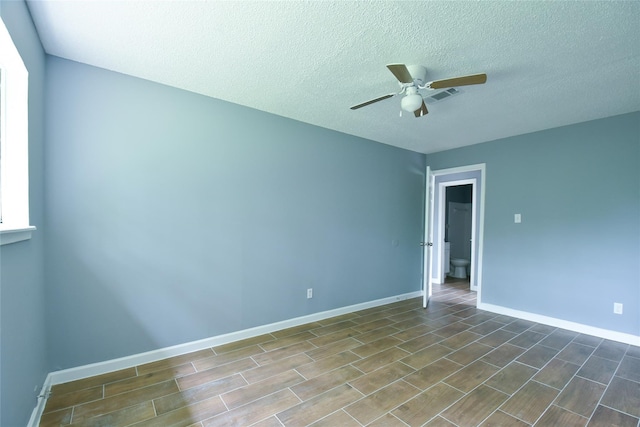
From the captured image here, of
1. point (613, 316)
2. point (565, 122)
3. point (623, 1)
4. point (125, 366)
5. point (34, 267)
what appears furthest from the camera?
point (565, 122)

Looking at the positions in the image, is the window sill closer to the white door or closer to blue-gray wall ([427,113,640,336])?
the white door

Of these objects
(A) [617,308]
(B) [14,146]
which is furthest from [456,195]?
(B) [14,146]

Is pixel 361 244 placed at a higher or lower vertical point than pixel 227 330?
higher

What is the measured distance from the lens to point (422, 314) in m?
3.88

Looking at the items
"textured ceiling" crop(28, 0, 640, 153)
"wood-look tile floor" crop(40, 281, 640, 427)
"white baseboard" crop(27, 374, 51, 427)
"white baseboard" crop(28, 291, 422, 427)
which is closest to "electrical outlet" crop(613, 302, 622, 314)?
"wood-look tile floor" crop(40, 281, 640, 427)

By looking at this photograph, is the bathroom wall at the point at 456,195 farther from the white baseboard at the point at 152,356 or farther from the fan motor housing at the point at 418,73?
the fan motor housing at the point at 418,73

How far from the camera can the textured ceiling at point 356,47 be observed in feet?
5.29

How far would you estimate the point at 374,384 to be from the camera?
7.16 ft

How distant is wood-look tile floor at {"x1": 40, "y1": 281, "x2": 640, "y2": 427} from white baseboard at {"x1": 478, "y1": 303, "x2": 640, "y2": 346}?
0.50 ft

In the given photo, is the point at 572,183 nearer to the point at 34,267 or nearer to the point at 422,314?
the point at 422,314

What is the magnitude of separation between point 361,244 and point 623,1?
3.19 m

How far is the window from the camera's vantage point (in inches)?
62.3

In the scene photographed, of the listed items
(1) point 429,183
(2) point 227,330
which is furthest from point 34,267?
(1) point 429,183

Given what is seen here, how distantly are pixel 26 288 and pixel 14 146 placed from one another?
858mm
